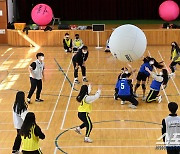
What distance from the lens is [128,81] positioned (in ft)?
50.1

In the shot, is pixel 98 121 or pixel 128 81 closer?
pixel 98 121

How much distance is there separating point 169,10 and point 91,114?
15933 mm

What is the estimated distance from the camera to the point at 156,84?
15.7 metres

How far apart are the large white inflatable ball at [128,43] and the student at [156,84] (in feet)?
2.72

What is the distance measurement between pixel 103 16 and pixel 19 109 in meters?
24.4

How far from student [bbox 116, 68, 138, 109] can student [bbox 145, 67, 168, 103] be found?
0.61m

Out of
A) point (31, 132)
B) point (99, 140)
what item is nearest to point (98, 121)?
point (99, 140)

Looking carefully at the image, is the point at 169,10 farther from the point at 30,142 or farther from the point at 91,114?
the point at 30,142

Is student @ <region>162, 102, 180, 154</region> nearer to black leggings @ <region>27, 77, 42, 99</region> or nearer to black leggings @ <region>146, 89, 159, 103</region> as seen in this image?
black leggings @ <region>146, 89, 159, 103</region>

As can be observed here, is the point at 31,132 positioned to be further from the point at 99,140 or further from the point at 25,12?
the point at 25,12

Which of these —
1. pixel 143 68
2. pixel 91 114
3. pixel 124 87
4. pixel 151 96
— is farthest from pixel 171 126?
pixel 143 68

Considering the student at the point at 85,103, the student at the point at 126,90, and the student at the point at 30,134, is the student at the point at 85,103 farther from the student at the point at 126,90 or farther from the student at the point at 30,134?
the student at the point at 126,90

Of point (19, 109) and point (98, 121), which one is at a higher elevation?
point (19, 109)

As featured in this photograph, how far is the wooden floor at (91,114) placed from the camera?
12391mm
